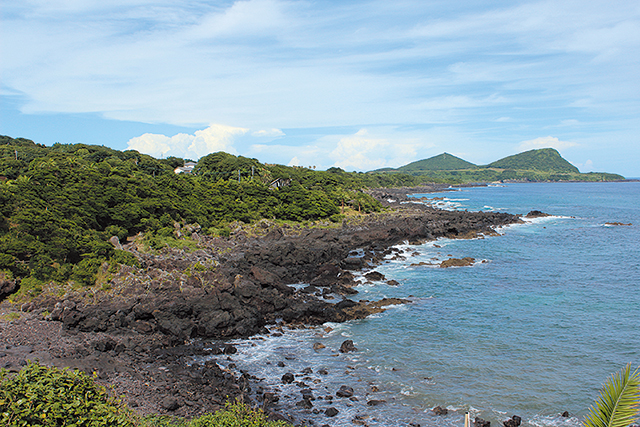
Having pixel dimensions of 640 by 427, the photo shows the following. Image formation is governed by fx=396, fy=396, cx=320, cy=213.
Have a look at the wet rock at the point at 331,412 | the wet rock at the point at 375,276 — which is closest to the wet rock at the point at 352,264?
the wet rock at the point at 375,276

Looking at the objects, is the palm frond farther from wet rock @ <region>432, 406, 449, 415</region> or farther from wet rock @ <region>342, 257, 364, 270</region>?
wet rock @ <region>342, 257, 364, 270</region>

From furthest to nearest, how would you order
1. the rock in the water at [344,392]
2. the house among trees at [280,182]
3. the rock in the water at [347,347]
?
Answer: the house among trees at [280,182]
the rock in the water at [347,347]
the rock in the water at [344,392]

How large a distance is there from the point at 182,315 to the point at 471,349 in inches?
560

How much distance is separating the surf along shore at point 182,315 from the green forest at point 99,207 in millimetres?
2223

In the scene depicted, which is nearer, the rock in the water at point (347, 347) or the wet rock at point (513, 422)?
the wet rock at point (513, 422)

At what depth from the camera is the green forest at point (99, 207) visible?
78.3 ft

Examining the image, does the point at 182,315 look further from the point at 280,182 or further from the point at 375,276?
the point at 280,182

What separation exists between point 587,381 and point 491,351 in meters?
3.79

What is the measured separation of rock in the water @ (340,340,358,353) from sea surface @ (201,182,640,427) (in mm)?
293

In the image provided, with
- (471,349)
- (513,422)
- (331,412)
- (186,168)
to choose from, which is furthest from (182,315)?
(186,168)

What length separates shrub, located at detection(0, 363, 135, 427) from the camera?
583 centimetres

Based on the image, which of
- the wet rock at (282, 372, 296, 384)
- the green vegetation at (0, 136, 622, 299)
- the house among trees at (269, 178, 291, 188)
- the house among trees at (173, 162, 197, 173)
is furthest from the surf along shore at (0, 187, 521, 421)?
the house among trees at (173, 162, 197, 173)

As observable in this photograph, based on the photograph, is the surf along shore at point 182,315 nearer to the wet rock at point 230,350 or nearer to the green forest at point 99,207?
the wet rock at point 230,350

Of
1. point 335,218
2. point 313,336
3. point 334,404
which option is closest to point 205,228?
point 335,218
